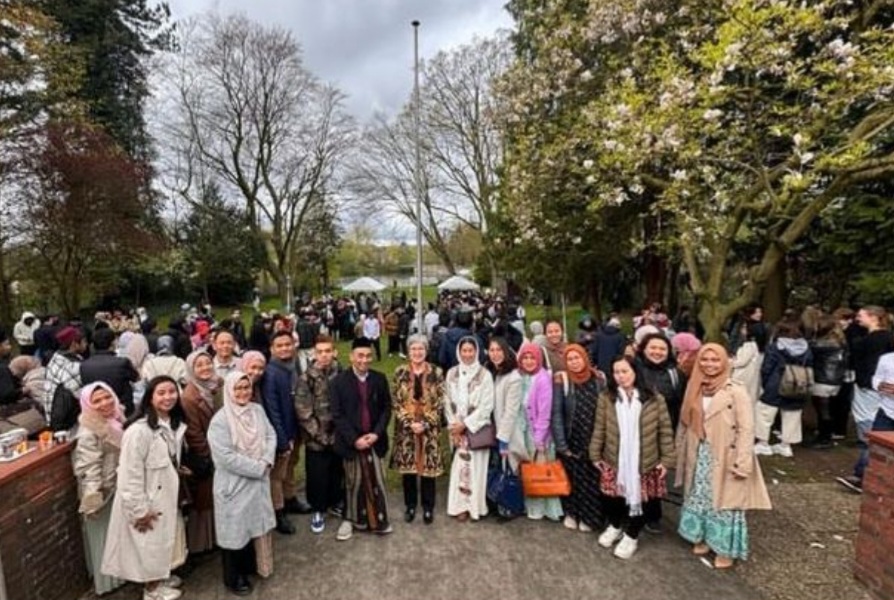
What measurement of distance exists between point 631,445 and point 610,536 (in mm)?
865

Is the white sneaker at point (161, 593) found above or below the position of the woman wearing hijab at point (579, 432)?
below

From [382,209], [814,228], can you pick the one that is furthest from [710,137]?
[382,209]

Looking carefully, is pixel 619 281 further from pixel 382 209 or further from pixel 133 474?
pixel 133 474

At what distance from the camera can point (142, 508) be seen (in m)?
3.29

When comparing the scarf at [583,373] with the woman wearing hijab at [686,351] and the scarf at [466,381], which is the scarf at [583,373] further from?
the woman wearing hijab at [686,351]

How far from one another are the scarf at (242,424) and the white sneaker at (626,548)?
2.88 metres

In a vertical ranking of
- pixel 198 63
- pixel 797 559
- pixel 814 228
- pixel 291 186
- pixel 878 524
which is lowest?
pixel 797 559

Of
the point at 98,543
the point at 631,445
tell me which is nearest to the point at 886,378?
the point at 631,445

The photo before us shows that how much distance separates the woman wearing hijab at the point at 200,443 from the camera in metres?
3.86

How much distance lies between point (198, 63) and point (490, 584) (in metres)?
28.2

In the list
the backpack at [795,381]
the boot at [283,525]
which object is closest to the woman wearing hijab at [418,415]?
the boot at [283,525]

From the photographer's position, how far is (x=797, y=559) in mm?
4043

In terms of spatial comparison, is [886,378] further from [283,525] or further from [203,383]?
[203,383]

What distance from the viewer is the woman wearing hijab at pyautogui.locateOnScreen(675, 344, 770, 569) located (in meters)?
3.77
